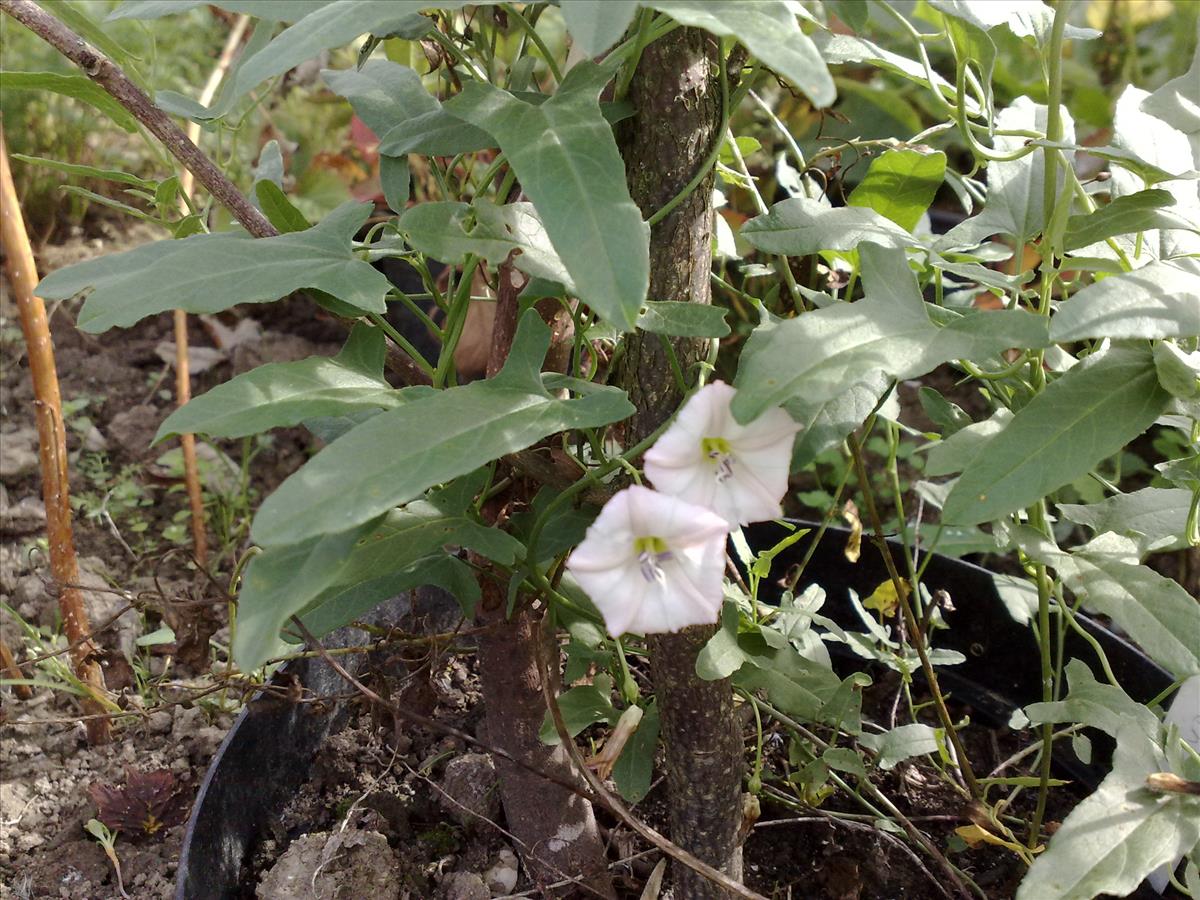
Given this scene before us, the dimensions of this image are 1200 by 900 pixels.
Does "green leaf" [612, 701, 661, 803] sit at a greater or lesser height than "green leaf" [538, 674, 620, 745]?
lesser

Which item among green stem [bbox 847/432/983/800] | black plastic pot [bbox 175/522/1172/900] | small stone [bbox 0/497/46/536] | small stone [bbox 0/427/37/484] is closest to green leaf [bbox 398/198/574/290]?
green stem [bbox 847/432/983/800]

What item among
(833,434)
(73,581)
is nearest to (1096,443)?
(833,434)

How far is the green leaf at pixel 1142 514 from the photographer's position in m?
0.76

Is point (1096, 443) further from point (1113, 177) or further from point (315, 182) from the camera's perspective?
point (315, 182)

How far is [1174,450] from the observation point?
6.09 feet

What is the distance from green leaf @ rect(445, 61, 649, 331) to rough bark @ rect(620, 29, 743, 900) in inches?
3.5

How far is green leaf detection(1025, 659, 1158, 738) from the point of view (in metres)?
0.70

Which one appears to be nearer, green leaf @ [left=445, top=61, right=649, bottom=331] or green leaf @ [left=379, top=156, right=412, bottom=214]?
green leaf @ [left=445, top=61, right=649, bottom=331]

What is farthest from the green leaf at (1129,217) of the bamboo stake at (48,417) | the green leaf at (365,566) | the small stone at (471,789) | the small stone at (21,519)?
the small stone at (21,519)

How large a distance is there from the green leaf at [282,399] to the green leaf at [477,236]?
9cm

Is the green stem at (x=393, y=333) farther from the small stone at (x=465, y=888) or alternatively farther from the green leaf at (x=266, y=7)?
the small stone at (x=465, y=888)

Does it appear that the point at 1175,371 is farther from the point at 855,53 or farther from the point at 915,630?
the point at 915,630

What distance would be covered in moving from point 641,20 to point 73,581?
91 centimetres

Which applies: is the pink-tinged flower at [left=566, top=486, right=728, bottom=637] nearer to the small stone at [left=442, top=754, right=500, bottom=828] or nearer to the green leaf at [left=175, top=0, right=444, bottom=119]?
the green leaf at [left=175, top=0, right=444, bottom=119]
